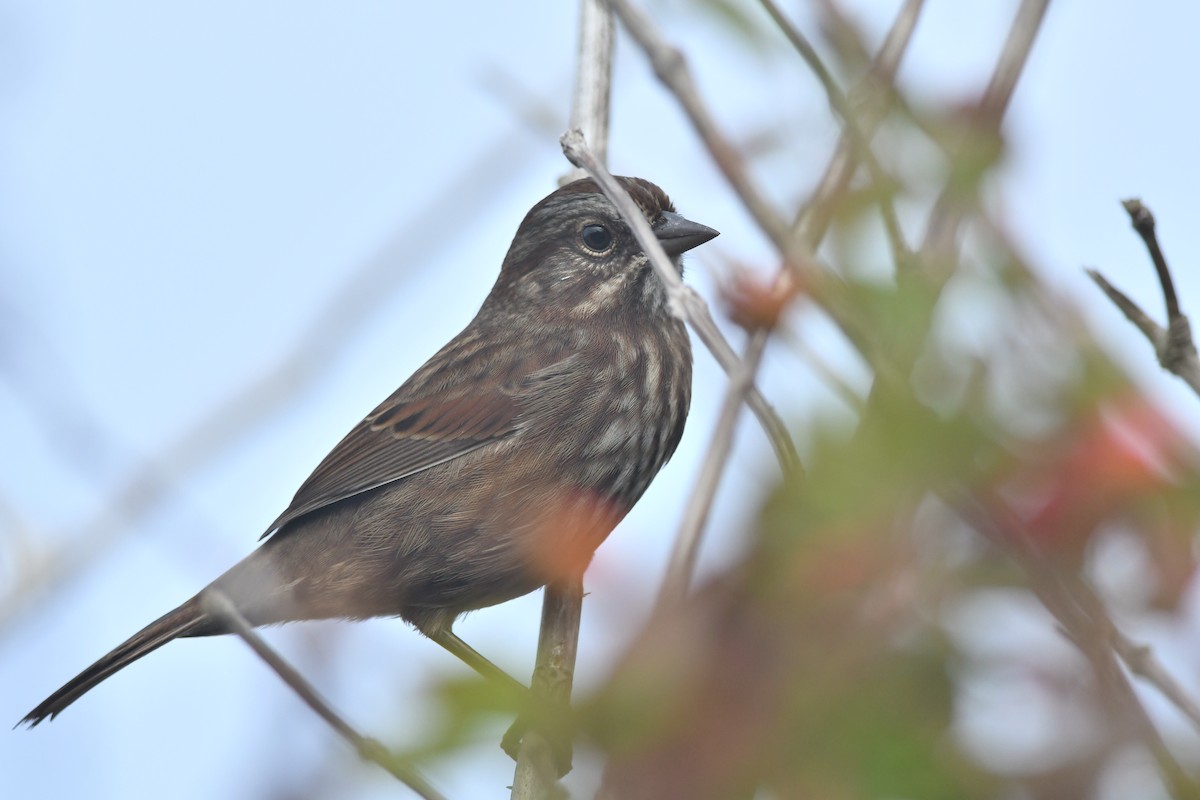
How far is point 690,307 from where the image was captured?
2148 mm

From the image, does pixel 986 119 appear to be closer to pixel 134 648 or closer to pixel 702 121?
pixel 702 121

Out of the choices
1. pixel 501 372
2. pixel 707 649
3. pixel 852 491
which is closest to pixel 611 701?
pixel 707 649

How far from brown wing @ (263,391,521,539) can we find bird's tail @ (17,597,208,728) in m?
0.47

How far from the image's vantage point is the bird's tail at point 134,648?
446 centimetres

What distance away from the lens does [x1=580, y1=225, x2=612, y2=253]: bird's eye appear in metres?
4.95

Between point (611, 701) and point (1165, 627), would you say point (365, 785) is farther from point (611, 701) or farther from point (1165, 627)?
point (1165, 627)

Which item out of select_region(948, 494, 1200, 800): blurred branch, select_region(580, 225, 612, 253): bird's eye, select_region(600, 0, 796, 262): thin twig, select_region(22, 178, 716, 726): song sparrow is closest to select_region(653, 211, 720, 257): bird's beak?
select_region(22, 178, 716, 726): song sparrow

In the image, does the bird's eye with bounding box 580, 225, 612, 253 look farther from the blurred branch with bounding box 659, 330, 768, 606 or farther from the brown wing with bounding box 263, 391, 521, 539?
the blurred branch with bounding box 659, 330, 768, 606

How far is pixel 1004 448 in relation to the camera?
1510mm

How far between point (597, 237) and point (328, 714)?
319 centimetres

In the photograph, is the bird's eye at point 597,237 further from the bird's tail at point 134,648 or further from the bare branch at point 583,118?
the bird's tail at point 134,648

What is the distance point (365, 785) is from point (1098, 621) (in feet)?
2.96

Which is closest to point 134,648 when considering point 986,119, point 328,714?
point 328,714

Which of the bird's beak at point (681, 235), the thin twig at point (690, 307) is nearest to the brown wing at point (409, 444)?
the bird's beak at point (681, 235)
